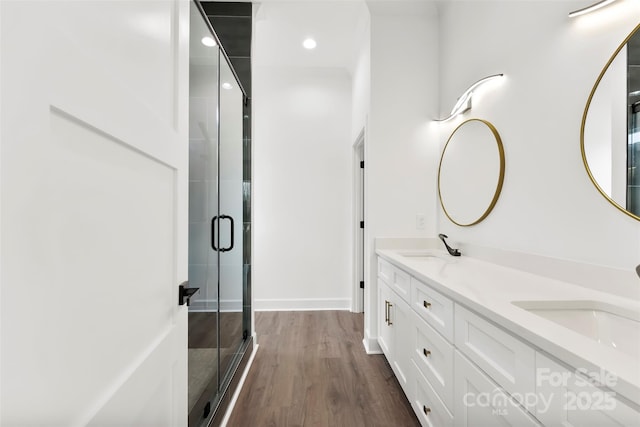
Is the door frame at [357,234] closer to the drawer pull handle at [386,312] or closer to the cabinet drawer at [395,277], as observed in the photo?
the cabinet drawer at [395,277]

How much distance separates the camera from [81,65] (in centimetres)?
44

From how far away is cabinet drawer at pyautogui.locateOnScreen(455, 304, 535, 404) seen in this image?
0.79 meters

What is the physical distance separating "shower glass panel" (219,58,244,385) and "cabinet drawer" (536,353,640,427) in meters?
1.59


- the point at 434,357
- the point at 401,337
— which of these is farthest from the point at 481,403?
the point at 401,337

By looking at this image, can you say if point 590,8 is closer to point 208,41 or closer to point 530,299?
point 530,299

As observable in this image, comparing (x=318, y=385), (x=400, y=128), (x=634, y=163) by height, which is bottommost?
(x=318, y=385)

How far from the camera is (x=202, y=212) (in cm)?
153

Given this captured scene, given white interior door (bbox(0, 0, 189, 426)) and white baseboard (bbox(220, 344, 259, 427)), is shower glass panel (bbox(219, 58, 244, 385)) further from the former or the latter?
white interior door (bbox(0, 0, 189, 426))

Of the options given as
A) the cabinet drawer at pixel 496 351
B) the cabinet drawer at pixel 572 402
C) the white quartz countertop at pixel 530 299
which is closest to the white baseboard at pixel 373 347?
the white quartz countertop at pixel 530 299

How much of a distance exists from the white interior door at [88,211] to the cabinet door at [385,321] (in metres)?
1.62

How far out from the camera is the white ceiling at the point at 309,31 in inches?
99.7

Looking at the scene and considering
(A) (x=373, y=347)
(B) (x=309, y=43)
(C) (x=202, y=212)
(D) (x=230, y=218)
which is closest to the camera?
(C) (x=202, y=212)

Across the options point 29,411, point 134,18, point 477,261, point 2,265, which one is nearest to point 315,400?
point 477,261

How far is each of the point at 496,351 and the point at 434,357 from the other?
51 centimetres
